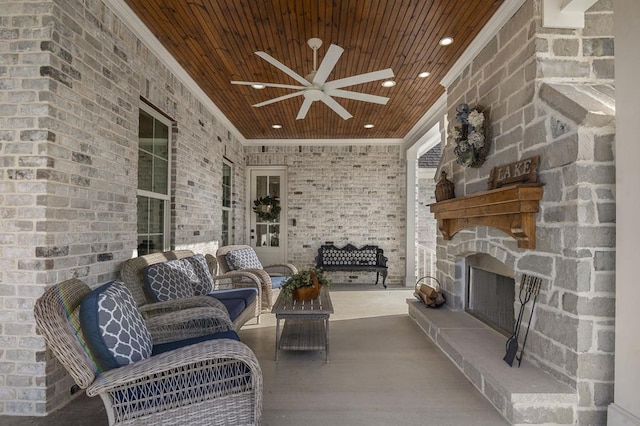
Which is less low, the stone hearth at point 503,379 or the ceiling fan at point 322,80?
the ceiling fan at point 322,80

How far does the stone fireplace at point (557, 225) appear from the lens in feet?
6.48

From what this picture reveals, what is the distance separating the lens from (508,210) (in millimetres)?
2490

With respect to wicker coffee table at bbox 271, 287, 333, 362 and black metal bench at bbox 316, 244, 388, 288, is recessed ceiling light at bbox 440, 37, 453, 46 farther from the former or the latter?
black metal bench at bbox 316, 244, 388, 288

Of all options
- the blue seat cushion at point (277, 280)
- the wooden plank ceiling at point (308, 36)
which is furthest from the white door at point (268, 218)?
the wooden plank ceiling at point (308, 36)

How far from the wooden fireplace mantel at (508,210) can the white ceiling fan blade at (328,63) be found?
1516 millimetres

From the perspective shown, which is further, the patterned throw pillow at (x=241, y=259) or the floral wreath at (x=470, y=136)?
the patterned throw pillow at (x=241, y=259)

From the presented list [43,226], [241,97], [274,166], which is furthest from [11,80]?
[274,166]

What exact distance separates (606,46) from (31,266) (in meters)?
3.94

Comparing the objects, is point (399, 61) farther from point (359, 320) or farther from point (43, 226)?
point (43, 226)

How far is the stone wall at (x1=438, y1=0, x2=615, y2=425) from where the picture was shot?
6.48 ft

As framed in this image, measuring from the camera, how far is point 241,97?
4.55 m

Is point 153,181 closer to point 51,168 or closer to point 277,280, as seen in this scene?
point 51,168

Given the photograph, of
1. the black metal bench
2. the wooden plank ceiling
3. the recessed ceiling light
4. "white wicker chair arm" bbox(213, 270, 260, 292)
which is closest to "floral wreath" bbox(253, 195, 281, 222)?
the black metal bench

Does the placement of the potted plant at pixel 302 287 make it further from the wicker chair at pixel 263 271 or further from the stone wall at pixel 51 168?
the stone wall at pixel 51 168
